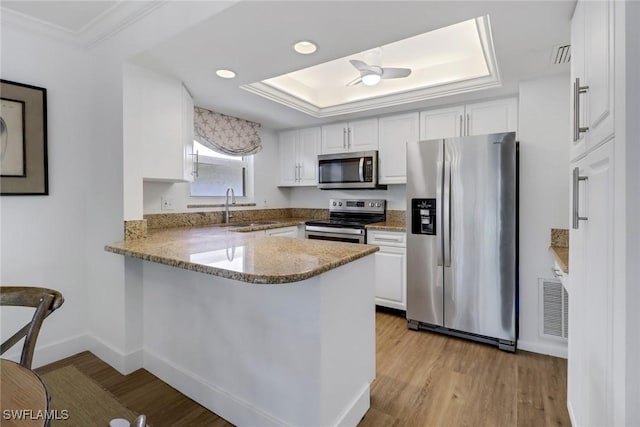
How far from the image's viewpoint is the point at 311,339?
140 centimetres

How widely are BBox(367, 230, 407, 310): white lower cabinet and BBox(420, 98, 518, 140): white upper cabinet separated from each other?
1.12m

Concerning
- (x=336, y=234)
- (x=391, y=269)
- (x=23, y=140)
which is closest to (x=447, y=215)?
(x=391, y=269)

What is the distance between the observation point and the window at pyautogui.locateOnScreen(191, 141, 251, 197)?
11.3 feet

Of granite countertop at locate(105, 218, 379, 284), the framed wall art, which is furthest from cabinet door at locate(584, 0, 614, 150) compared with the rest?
the framed wall art

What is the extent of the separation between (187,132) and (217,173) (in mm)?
1127

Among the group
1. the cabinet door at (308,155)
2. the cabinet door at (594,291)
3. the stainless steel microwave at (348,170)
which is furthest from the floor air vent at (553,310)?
the cabinet door at (308,155)

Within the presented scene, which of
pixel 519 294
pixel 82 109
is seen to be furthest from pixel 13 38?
pixel 519 294

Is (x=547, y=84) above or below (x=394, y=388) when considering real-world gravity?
above

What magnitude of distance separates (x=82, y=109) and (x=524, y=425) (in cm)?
352

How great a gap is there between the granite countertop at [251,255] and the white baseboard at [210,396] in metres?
0.80

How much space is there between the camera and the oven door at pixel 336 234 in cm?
337

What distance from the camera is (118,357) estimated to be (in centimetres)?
215

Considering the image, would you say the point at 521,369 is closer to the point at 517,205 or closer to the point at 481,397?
the point at 481,397

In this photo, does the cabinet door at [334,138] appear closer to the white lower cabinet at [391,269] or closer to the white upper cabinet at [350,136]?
the white upper cabinet at [350,136]
